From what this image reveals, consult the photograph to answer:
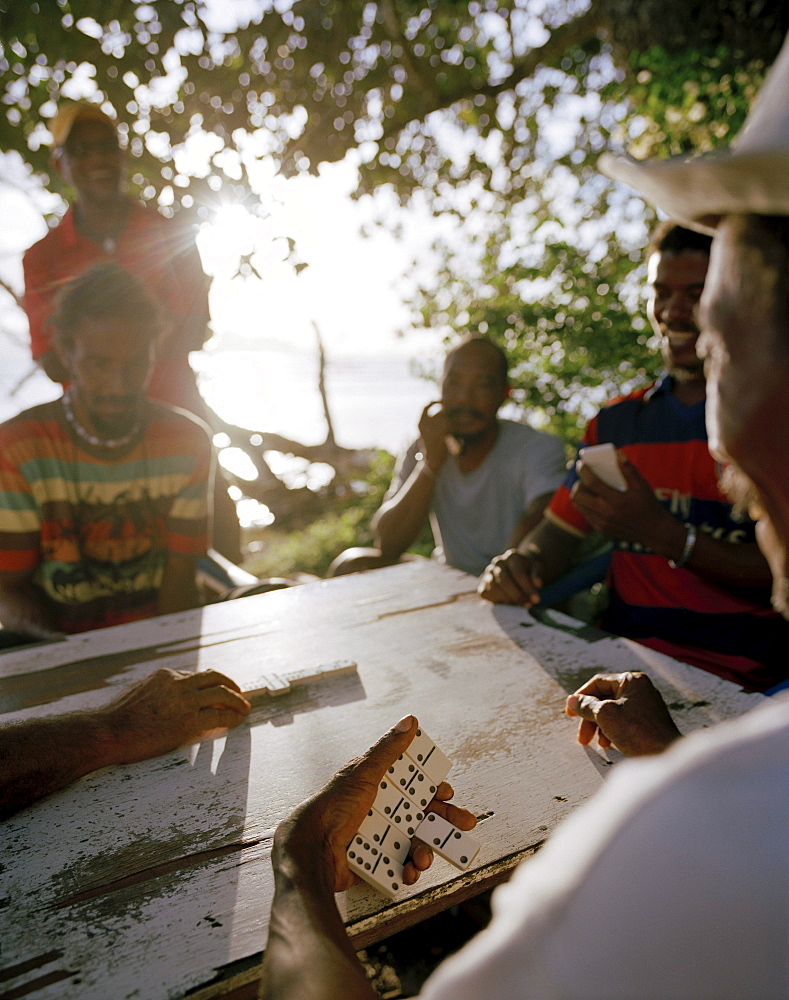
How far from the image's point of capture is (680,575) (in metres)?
2.38

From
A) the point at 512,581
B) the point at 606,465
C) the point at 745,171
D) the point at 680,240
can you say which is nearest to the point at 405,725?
the point at 745,171

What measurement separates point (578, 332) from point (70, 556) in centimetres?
300

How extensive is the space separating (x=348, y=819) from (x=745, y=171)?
3.35 feet

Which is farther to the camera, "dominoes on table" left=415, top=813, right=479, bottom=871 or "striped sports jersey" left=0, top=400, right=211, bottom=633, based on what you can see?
"striped sports jersey" left=0, top=400, right=211, bottom=633

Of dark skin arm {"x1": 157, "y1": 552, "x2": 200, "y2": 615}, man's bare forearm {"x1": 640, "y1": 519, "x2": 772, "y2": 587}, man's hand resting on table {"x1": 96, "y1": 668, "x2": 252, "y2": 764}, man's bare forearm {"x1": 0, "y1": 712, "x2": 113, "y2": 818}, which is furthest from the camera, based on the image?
dark skin arm {"x1": 157, "y1": 552, "x2": 200, "y2": 615}

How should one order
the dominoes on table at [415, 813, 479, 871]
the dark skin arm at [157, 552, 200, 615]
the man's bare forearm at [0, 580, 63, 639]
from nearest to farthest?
the dominoes on table at [415, 813, 479, 871]
the man's bare forearm at [0, 580, 63, 639]
the dark skin arm at [157, 552, 200, 615]

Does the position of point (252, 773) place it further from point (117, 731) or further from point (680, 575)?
point (680, 575)

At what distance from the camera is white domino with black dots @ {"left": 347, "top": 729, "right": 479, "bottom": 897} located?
3.29 feet

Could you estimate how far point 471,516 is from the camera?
3.40 m

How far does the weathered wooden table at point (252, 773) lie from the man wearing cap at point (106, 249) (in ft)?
5.67

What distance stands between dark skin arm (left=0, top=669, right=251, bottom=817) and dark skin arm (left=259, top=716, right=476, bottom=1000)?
49 centimetres

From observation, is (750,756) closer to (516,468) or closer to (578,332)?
(516,468)

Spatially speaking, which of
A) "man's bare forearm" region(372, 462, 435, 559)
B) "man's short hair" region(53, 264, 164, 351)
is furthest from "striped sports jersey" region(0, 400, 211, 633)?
"man's bare forearm" region(372, 462, 435, 559)

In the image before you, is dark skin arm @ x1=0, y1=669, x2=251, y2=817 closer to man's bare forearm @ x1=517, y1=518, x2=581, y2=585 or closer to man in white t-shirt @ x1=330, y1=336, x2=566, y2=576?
man's bare forearm @ x1=517, y1=518, x2=581, y2=585
